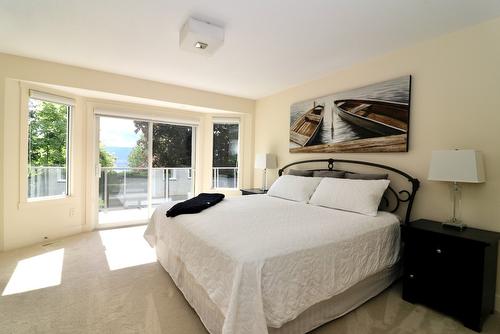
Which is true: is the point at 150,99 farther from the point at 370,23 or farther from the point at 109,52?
the point at 370,23

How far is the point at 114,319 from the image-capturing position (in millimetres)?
1893

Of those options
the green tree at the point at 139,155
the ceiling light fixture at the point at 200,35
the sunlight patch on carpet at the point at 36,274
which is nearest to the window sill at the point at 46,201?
the sunlight patch on carpet at the point at 36,274

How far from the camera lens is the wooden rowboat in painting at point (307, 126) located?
11.7ft

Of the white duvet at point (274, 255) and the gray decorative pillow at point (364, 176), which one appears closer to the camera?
the white duvet at point (274, 255)

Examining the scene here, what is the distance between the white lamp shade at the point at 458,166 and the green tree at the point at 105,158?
4481 millimetres

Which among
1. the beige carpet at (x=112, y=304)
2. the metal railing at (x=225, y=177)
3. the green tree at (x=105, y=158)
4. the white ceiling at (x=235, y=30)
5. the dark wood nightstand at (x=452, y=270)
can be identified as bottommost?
the beige carpet at (x=112, y=304)

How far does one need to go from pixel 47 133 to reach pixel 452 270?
16.2 feet

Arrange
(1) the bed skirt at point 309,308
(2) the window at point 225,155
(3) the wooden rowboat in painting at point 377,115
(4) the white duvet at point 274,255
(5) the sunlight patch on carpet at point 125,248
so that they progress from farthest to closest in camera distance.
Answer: (2) the window at point 225,155, (5) the sunlight patch on carpet at point 125,248, (3) the wooden rowboat in painting at point 377,115, (1) the bed skirt at point 309,308, (4) the white duvet at point 274,255

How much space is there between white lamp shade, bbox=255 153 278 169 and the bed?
65.4 inches

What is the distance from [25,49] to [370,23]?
12.0ft

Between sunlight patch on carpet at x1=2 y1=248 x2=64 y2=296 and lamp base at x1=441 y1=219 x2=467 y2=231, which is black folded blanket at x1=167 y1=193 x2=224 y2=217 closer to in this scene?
sunlight patch on carpet at x1=2 y1=248 x2=64 y2=296

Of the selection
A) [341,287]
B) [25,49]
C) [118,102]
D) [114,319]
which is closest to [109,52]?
[25,49]

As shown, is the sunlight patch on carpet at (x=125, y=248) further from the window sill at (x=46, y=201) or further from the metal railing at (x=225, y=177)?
the metal railing at (x=225, y=177)

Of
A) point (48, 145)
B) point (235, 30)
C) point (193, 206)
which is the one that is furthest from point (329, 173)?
point (48, 145)
